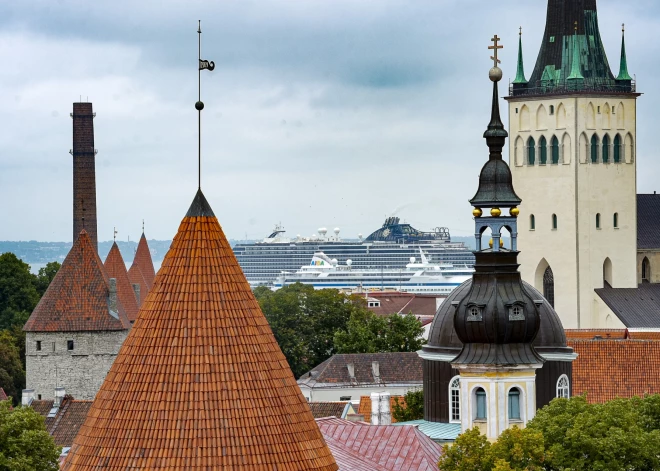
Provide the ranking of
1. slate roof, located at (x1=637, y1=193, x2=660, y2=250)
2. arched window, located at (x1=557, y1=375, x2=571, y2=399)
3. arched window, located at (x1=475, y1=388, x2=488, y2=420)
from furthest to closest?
slate roof, located at (x1=637, y1=193, x2=660, y2=250), arched window, located at (x1=557, y1=375, x2=571, y2=399), arched window, located at (x1=475, y1=388, x2=488, y2=420)

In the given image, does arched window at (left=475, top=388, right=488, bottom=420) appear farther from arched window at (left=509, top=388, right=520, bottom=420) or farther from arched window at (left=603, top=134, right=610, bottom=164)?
arched window at (left=603, top=134, right=610, bottom=164)

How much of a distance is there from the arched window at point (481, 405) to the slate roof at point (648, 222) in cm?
5134

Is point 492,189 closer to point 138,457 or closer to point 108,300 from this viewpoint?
point 138,457

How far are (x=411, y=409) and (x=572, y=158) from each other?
3350cm

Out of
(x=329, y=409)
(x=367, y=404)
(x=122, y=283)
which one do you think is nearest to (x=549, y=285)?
(x=122, y=283)

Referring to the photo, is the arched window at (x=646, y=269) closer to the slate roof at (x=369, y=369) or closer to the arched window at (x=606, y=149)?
the arched window at (x=606, y=149)

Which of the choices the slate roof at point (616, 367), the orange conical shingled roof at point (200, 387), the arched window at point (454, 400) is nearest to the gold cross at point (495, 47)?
the arched window at point (454, 400)

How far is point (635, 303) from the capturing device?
88.8 metres

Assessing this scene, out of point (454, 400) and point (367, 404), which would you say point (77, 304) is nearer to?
point (367, 404)

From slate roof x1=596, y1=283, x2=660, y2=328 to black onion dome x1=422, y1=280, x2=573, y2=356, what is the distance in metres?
34.6

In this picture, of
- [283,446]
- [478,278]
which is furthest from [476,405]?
[283,446]

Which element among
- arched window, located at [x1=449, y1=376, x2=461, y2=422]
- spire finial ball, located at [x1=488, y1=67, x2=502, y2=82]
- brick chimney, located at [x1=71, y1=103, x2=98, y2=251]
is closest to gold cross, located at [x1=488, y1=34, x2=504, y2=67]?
spire finial ball, located at [x1=488, y1=67, x2=502, y2=82]

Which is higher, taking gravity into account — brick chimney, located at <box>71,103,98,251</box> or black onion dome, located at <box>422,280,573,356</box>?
brick chimney, located at <box>71,103,98,251</box>

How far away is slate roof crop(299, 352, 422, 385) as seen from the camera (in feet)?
263
